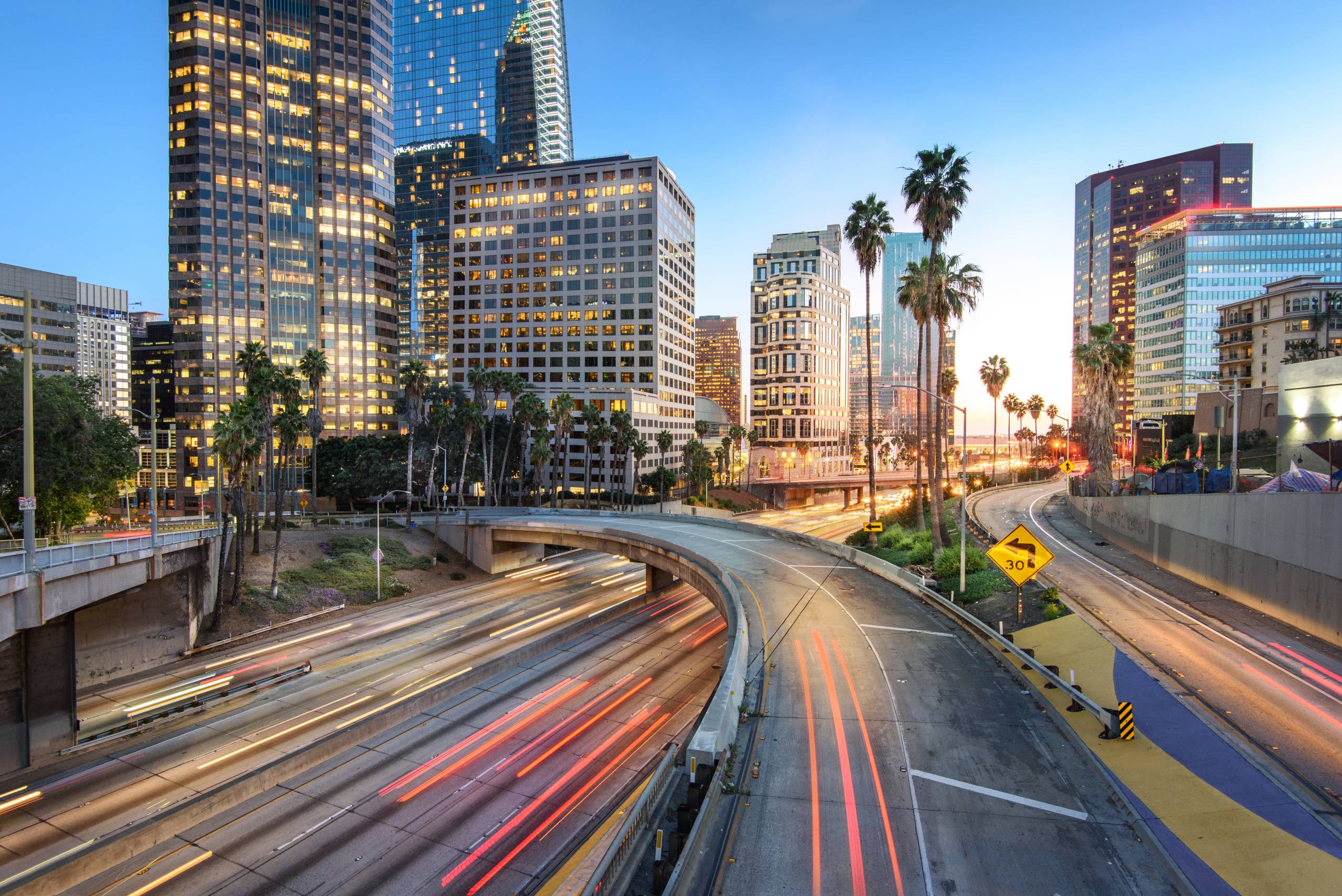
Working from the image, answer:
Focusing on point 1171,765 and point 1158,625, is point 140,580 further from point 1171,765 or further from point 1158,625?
point 1158,625

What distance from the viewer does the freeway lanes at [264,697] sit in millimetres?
21219

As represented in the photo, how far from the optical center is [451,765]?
24.4 m

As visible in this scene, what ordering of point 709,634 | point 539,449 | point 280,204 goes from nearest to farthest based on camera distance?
1. point 709,634
2. point 539,449
3. point 280,204

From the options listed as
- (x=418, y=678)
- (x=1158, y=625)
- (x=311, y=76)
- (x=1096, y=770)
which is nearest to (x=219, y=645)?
(x=418, y=678)

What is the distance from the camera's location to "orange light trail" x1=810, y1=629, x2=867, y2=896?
36.2 ft

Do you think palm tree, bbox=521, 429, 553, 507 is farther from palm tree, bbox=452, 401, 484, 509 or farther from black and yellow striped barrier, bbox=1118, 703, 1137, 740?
black and yellow striped barrier, bbox=1118, 703, 1137, 740

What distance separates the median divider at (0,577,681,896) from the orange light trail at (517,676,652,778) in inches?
288

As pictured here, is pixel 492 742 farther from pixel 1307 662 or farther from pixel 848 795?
pixel 1307 662

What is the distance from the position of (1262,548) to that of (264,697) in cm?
4652

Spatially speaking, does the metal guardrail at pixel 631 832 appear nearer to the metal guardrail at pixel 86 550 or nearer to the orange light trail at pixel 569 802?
the orange light trail at pixel 569 802

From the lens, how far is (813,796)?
44.6ft

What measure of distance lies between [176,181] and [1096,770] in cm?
16687

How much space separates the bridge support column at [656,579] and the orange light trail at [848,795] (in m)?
33.2

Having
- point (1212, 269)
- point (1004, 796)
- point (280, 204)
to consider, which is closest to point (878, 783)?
point (1004, 796)
